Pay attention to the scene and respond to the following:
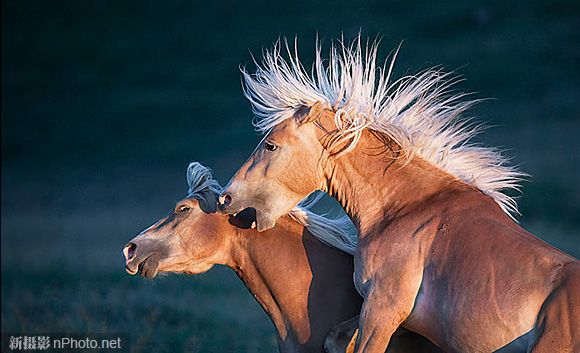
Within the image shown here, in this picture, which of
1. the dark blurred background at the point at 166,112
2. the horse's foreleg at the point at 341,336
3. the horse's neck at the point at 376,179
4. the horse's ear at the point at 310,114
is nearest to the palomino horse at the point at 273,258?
the horse's foreleg at the point at 341,336

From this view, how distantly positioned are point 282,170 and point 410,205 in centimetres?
65

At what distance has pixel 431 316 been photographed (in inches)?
223

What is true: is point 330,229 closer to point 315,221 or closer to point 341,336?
point 315,221

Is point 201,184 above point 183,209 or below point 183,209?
above

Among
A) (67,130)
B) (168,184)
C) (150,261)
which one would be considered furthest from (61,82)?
(150,261)

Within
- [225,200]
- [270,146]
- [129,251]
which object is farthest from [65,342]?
[270,146]

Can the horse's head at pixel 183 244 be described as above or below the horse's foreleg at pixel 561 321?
above

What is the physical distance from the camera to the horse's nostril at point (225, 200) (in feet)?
20.3

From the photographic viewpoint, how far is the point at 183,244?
6703 mm

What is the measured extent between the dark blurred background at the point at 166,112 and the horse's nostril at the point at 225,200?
4.69m

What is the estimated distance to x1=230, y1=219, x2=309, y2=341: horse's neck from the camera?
6.55 m

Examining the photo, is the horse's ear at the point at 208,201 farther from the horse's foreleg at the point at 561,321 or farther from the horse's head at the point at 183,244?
the horse's foreleg at the point at 561,321

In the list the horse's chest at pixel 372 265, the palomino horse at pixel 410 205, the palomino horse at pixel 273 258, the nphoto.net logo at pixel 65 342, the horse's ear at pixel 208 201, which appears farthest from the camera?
the nphoto.net logo at pixel 65 342

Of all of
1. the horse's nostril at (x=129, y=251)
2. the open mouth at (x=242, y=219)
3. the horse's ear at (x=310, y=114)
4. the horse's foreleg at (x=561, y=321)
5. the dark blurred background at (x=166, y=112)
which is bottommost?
the horse's foreleg at (x=561, y=321)
